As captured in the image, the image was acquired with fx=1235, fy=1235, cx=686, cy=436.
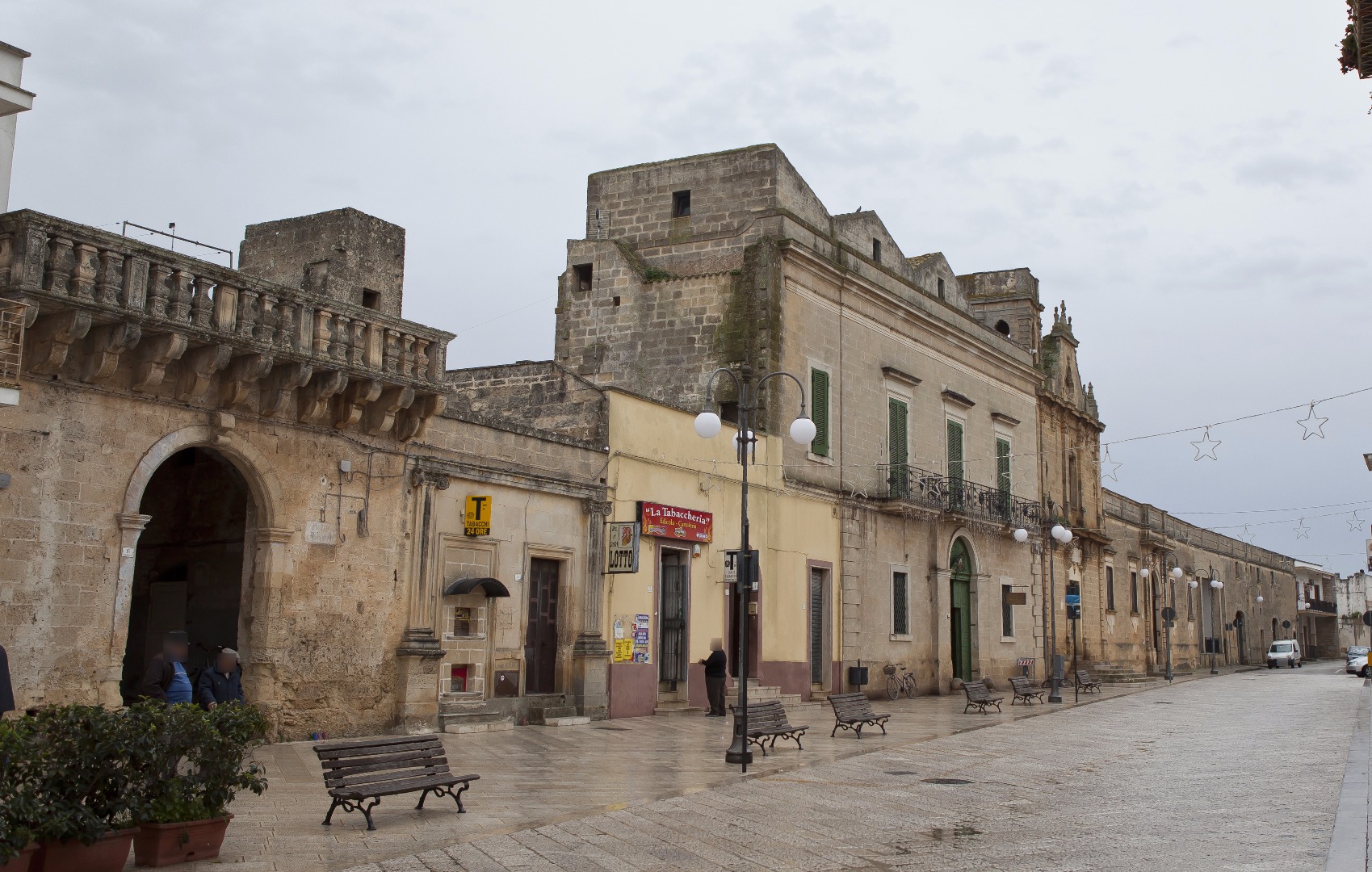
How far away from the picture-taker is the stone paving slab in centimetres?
878

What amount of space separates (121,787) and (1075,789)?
9000 millimetres

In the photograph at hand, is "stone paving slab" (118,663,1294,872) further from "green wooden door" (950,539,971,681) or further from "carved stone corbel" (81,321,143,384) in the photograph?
"green wooden door" (950,539,971,681)

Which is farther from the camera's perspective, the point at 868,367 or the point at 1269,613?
the point at 1269,613

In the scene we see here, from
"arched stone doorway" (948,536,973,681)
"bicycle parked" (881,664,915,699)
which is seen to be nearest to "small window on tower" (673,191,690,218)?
"arched stone doorway" (948,536,973,681)

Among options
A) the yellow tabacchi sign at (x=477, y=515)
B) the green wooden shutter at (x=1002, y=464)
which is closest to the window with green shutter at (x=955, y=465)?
the green wooden shutter at (x=1002, y=464)

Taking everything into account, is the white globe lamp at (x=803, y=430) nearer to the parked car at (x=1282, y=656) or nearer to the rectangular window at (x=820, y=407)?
the rectangular window at (x=820, y=407)

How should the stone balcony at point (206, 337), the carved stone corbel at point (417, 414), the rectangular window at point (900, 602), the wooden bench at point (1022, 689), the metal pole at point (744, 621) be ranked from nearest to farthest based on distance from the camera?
the stone balcony at point (206, 337), the metal pole at point (744, 621), the carved stone corbel at point (417, 414), the wooden bench at point (1022, 689), the rectangular window at point (900, 602)

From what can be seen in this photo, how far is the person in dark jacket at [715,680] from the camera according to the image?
67.5 ft

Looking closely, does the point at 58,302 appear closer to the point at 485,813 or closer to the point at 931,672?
the point at 485,813

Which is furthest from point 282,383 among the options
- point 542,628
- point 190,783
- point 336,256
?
point 190,783

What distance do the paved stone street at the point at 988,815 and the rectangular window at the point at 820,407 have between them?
8.53 meters

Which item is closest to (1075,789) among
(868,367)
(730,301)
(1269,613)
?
(730,301)

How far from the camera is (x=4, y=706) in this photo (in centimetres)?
894

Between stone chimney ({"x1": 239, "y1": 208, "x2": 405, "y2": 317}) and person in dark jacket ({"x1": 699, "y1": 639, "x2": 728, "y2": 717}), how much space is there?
763cm
